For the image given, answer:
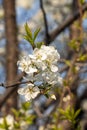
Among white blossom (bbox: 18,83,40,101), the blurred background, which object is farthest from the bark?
white blossom (bbox: 18,83,40,101)

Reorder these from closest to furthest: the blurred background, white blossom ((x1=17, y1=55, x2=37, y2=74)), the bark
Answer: white blossom ((x1=17, y1=55, x2=37, y2=74))
the blurred background
the bark

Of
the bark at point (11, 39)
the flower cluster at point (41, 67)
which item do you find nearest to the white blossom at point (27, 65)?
the flower cluster at point (41, 67)

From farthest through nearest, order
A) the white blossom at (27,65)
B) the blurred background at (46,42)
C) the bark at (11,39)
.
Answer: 1. the bark at (11,39)
2. the blurred background at (46,42)
3. the white blossom at (27,65)

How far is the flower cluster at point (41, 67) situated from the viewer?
3.11ft

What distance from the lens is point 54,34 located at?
82.9 inches

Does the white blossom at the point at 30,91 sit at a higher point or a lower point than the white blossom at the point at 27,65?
lower

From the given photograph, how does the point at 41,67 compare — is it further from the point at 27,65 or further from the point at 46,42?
the point at 46,42

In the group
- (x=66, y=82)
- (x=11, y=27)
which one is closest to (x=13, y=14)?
(x=11, y=27)

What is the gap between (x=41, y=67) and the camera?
958 millimetres

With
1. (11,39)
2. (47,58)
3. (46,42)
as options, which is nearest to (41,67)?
(47,58)

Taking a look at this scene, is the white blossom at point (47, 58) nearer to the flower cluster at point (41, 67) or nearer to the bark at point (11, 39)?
the flower cluster at point (41, 67)

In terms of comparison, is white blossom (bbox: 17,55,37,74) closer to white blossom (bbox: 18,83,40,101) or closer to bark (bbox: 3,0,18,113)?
white blossom (bbox: 18,83,40,101)

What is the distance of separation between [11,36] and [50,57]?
5.58 ft

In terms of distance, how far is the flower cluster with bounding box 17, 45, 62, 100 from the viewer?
95 cm
